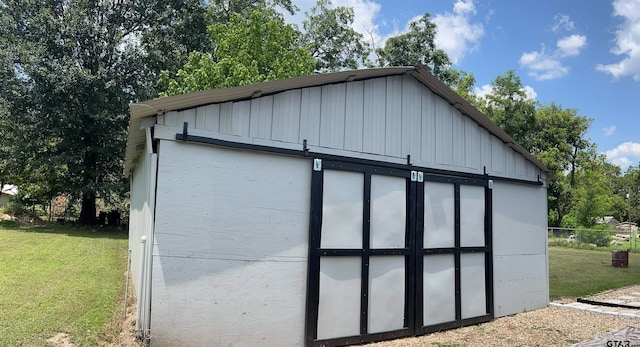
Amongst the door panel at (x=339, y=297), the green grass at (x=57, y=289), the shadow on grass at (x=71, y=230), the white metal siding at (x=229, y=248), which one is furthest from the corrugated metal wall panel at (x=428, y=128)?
the shadow on grass at (x=71, y=230)

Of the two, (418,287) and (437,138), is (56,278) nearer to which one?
(418,287)

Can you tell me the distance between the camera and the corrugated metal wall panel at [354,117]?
16.8 ft

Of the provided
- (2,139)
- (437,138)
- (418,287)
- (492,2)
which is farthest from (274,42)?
(418,287)

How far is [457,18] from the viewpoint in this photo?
21188mm

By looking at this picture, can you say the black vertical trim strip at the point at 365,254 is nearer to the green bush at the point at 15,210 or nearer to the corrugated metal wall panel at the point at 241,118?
the corrugated metal wall panel at the point at 241,118

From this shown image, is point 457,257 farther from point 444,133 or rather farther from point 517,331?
point 444,133

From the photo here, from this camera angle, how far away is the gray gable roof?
12.7 feet

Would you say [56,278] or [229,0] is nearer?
[56,278]

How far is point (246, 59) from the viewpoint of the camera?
1733 cm

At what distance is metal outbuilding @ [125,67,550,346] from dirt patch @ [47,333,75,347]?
1.18m

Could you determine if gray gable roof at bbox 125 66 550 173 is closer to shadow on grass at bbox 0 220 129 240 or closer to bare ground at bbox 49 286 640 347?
bare ground at bbox 49 286 640 347

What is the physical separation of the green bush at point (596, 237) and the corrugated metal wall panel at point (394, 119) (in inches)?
789

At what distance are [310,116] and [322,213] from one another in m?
1.12

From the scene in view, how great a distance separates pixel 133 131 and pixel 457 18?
20254 millimetres
